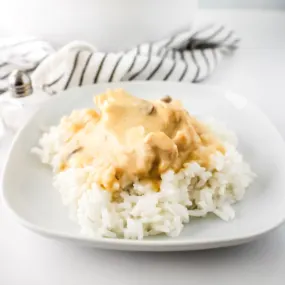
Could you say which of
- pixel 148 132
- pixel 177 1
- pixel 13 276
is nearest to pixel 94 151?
pixel 148 132

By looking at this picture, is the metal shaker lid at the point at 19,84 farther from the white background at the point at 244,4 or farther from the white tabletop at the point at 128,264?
the white background at the point at 244,4

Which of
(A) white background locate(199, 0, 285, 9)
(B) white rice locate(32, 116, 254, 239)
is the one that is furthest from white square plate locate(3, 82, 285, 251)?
(A) white background locate(199, 0, 285, 9)

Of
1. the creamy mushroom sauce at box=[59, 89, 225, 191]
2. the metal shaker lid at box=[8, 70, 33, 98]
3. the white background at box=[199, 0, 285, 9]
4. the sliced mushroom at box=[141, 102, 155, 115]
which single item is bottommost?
the white background at box=[199, 0, 285, 9]

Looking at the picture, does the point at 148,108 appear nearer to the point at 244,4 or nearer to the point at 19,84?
the point at 19,84

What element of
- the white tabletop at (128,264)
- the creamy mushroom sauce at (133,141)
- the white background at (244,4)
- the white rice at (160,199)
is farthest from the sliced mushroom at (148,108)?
the white background at (244,4)

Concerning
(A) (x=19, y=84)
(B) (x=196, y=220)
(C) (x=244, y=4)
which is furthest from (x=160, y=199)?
(C) (x=244, y=4)

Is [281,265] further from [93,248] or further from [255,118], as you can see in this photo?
[255,118]

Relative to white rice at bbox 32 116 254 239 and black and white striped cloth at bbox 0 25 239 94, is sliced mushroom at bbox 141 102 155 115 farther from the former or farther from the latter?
black and white striped cloth at bbox 0 25 239 94
